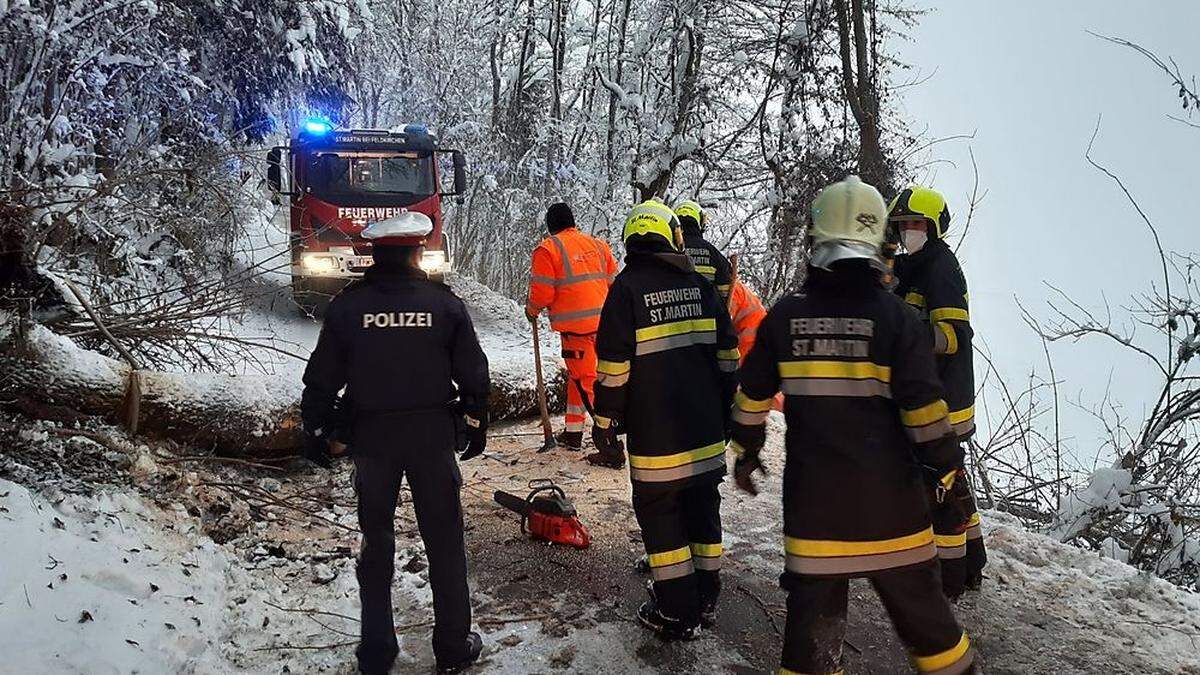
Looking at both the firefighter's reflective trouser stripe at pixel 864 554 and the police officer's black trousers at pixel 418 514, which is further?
the police officer's black trousers at pixel 418 514

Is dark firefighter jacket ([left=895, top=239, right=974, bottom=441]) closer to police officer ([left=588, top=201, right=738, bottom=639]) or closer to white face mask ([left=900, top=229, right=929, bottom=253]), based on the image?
white face mask ([left=900, top=229, right=929, bottom=253])

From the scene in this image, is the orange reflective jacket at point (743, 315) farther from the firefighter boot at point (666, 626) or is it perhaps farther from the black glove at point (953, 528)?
the firefighter boot at point (666, 626)

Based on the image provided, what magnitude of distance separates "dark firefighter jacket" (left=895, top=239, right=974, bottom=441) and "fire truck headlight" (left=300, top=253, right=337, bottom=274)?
8.41m

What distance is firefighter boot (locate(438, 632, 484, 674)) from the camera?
122 inches

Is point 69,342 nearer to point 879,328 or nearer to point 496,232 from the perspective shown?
point 879,328

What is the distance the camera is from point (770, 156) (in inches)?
533

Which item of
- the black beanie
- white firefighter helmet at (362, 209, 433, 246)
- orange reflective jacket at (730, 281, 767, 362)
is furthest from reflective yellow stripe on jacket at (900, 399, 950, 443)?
the black beanie

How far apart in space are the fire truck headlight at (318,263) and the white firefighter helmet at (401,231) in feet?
25.6

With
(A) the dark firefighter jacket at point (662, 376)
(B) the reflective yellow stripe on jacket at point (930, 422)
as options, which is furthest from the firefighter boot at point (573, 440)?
(B) the reflective yellow stripe on jacket at point (930, 422)

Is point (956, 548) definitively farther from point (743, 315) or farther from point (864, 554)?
point (743, 315)

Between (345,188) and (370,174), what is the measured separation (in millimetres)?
421

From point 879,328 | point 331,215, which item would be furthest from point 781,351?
point 331,215

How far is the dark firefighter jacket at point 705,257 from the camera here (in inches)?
194

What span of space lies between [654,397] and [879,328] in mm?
1144
